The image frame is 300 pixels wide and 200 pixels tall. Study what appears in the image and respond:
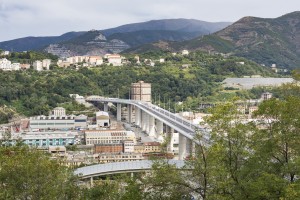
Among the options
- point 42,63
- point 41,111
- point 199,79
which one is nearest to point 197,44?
point 199,79

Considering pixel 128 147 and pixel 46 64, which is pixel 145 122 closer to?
pixel 128 147

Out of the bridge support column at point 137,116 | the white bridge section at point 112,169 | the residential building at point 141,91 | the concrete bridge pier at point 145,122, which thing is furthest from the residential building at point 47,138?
the residential building at point 141,91

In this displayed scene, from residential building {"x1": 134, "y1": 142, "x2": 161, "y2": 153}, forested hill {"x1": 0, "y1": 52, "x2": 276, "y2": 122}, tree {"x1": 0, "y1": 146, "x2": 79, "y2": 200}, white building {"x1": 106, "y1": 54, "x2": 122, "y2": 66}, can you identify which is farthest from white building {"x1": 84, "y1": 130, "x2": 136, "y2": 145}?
white building {"x1": 106, "y1": 54, "x2": 122, "y2": 66}

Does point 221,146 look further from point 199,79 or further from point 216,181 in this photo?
point 199,79

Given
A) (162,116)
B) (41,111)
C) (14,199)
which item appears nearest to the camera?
(14,199)

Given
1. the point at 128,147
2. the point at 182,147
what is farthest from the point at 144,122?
the point at 182,147

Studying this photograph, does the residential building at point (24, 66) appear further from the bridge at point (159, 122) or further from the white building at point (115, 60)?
the white building at point (115, 60)
